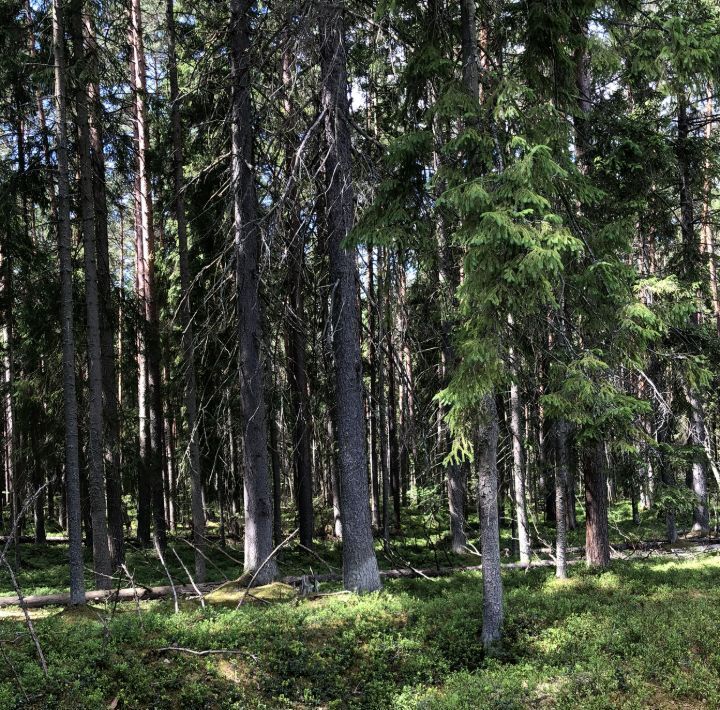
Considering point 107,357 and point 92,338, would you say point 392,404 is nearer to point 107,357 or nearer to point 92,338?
point 107,357

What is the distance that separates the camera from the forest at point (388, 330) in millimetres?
6582

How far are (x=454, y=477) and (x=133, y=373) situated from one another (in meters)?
10.3

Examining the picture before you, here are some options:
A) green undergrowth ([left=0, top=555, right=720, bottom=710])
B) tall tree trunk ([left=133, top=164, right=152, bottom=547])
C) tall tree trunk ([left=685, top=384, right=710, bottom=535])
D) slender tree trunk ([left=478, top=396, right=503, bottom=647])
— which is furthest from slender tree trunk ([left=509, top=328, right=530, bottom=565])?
tall tree trunk ([left=133, top=164, right=152, bottom=547])

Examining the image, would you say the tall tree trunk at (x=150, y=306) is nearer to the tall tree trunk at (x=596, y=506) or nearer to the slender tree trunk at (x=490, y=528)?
the slender tree trunk at (x=490, y=528)

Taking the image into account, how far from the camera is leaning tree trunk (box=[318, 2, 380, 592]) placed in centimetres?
930

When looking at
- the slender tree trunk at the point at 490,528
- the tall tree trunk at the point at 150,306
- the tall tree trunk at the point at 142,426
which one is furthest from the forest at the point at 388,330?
the tall tree trunk at the point at 142,426

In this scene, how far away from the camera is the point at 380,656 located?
285 inches

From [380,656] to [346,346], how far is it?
4.54 m

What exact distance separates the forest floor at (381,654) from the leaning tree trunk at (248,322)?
1.79 m

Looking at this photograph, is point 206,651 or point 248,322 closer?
point 206,651

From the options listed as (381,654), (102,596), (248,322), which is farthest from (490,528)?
(102,596)

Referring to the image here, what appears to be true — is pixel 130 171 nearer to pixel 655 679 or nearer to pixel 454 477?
pixel 454 477

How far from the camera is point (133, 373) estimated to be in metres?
18.2

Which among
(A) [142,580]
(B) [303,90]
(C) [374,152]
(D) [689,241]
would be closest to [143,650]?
(A) [142,580]
